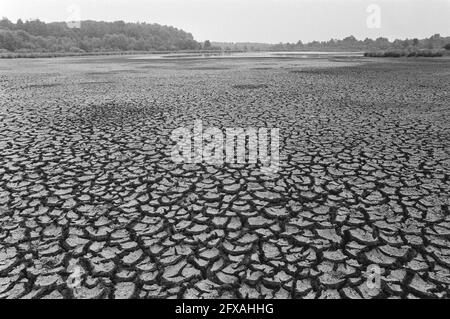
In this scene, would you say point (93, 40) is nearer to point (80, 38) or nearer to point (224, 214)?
point (80, 38)

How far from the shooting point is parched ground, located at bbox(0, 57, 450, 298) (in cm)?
329

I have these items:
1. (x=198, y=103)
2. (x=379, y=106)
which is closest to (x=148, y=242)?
(x=198, y=103)

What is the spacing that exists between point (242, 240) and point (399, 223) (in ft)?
7.29

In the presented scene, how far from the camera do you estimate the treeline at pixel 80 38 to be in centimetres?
10255

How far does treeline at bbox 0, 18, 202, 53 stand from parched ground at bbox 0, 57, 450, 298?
10893 centimetres

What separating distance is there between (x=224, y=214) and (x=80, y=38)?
544 ft

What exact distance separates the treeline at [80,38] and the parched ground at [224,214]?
10893 centimetres

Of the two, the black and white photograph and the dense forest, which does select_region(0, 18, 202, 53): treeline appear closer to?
the dense forest

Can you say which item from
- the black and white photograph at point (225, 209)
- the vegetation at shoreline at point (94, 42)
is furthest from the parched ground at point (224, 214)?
the vegetation at shoreline at point (94, 42)

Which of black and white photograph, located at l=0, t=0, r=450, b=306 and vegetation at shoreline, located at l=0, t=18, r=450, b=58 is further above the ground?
vegetation at shoreline, located at l=0, t=18, r=450, b=58

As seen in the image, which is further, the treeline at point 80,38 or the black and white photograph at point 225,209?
the treeline at point 80,38

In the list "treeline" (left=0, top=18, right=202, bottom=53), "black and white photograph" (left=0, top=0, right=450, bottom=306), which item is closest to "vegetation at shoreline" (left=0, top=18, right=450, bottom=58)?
"treeline" (left=0, top=18, right=202, bottom=53)

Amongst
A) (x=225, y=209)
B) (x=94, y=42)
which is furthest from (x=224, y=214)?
(x=94, y=42)

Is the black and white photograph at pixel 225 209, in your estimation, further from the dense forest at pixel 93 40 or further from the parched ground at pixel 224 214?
the dense forest at pixel 93 40
